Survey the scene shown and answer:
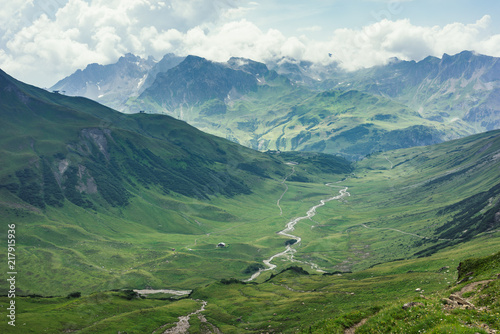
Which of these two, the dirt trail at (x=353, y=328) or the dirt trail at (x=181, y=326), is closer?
the dirt trail at (x=353, y=328)

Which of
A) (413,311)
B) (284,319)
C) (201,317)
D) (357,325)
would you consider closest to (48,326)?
(201,317)

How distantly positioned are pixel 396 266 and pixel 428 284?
65.9 metres

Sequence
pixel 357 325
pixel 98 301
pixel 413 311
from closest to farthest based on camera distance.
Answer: pixel 413 311
pixel 357 325
pixel 98 301

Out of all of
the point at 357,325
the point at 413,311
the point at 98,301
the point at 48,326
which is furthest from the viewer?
the point at 98,301

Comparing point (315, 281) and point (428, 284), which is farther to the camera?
point (315, 281)

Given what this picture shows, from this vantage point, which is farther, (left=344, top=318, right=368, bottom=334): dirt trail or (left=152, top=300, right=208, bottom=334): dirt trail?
(left=152, top=300, right=208, bottom=334): dirt trail

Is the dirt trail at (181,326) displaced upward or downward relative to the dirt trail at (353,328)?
downward

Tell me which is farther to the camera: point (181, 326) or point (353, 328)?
point (181, 326)

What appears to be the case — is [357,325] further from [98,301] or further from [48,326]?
[98,301]

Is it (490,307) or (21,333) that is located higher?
(490,307)

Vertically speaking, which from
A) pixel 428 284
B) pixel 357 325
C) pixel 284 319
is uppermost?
pixel 357 325

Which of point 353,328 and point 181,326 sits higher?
point 353,328

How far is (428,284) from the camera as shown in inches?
4168

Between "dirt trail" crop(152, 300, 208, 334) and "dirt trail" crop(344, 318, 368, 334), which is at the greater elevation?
"dirt trail" crop(344, 318, 368, 334)
